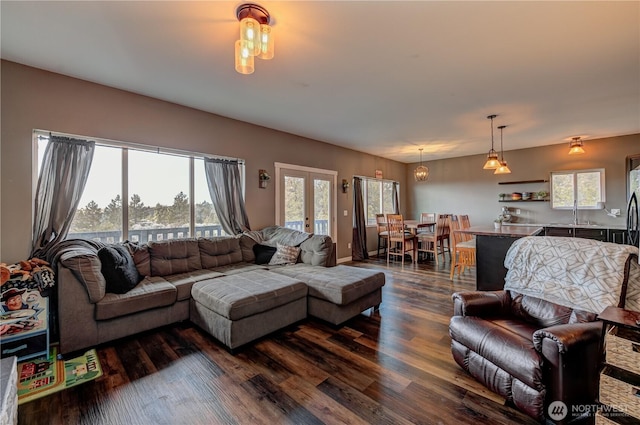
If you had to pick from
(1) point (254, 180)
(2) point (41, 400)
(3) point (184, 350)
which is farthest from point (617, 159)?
(2) point (41, 400)

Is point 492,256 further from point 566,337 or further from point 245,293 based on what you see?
point 245,293

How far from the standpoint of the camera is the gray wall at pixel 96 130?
265cm

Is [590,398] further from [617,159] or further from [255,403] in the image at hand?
[617,159]

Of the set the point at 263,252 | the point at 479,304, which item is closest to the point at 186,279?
the point at 263,252

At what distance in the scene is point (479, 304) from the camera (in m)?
2.16

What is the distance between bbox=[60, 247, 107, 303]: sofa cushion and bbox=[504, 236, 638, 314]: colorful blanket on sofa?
11.8 feet

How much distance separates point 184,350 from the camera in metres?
2.49

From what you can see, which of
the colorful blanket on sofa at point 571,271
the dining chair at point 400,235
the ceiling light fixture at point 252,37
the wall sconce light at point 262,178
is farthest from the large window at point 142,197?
the colorful blanket on sofa at point 571,271

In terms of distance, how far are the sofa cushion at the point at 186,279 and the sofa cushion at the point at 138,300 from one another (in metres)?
0.06

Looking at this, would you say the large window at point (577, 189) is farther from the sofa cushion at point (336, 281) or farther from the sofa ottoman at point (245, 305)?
the sofa ottoman at point (245, 305)

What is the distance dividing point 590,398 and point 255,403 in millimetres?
2027

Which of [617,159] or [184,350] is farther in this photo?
[617,159]

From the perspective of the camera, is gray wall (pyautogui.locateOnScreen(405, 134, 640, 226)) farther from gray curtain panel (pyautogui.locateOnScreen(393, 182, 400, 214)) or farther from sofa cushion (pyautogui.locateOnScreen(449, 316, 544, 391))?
sofa cushion (pyautogui.locateOnScreen(449, 316, 544, 391))

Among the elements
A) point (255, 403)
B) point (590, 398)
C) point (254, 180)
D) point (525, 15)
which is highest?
point (525, 15)
